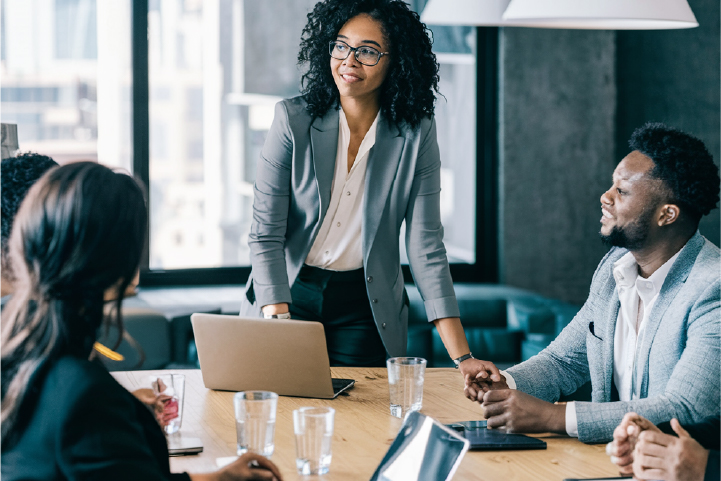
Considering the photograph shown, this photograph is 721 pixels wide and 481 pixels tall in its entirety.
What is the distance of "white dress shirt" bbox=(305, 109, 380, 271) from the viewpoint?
7.24ft

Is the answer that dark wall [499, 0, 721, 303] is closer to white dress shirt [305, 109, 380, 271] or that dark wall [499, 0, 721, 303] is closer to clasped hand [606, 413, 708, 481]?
white dress shirt [305, 109, 380, 271]

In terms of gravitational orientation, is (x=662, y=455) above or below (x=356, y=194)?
below

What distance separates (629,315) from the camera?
1828 mm

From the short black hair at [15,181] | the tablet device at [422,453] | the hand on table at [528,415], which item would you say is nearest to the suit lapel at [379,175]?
the hand on table at [528,415]

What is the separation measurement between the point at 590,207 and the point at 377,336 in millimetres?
2895

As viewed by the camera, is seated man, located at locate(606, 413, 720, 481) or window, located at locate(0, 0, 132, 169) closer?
seated man, located at locate(606, 413, 720, 481)

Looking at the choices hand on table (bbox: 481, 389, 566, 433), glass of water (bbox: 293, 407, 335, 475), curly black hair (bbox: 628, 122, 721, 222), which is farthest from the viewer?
curly black hair (bbox: 628, 122, 721, 222)

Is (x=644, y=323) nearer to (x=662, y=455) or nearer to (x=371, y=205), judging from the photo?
(x=662, y=455)

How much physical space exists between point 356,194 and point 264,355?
66 centimetres

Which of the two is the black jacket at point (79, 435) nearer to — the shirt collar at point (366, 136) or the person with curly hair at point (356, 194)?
the person with curly hair at point (356, 194)

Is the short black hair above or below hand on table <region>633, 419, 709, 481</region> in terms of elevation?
above

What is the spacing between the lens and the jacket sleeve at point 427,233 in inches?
85.0

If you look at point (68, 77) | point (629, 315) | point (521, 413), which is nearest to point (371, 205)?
point (629, 315)

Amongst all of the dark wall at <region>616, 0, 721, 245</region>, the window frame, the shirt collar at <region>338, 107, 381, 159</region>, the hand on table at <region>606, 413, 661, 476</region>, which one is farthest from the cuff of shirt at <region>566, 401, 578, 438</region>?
the window frame
